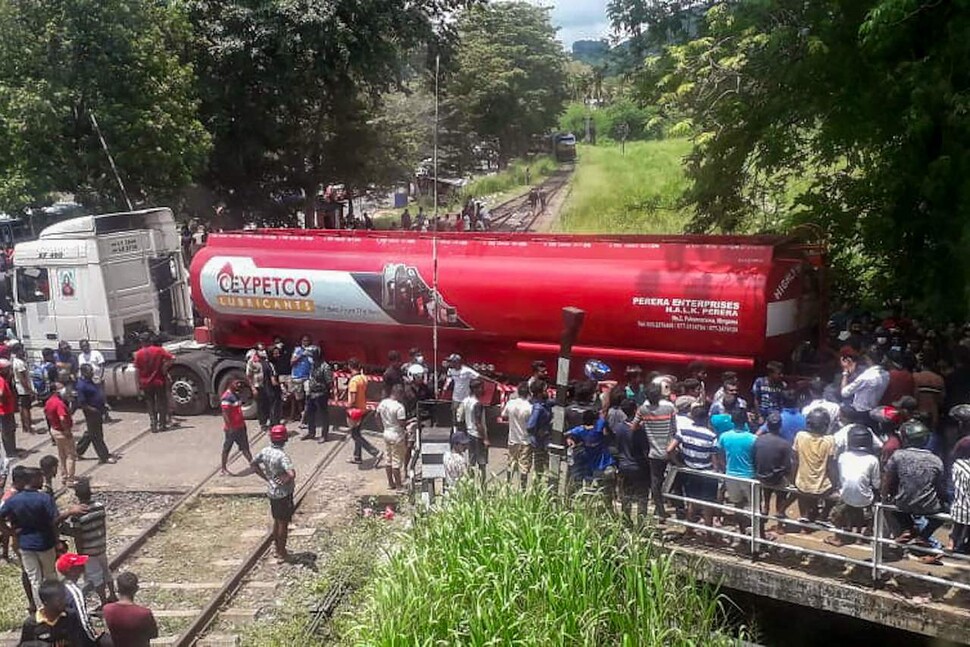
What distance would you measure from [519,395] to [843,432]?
3.86 meters

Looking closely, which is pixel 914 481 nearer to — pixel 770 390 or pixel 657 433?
pixel 657 433

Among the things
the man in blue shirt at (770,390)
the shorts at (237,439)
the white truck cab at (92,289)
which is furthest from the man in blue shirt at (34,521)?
the white truck cab at (92,289)

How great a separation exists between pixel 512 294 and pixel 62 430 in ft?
20.4

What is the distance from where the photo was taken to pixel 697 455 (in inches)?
355

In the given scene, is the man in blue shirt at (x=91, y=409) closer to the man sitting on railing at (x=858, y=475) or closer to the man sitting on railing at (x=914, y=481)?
the man sitting on railing at (x=858, y=475)

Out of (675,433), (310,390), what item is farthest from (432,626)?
(310,390)

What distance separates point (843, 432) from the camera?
853 centimetres

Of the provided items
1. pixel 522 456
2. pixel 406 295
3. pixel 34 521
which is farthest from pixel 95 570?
pixel 406 295

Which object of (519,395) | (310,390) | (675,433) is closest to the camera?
(675,433)

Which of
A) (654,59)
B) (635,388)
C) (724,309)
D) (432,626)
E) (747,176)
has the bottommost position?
(432,626)

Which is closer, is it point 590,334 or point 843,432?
point 843,432

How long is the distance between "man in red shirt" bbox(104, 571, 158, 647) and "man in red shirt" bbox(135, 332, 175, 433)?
25.9 ft

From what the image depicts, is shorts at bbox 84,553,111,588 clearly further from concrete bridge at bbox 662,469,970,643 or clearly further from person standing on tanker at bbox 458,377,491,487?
concrete bridge at bbox 662,469,970,643

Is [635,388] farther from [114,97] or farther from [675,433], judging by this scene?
[114,97]
